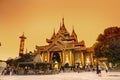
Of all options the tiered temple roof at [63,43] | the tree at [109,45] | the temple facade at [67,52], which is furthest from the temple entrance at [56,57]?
the tree at [109,45]

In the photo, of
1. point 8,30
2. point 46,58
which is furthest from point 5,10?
point 46,58

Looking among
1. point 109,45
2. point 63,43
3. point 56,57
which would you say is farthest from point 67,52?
point 109,45

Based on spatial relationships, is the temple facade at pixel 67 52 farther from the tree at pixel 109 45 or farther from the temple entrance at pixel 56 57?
the tree at pixel 109 45

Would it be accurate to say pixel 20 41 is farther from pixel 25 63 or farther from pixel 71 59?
pixel 25 63

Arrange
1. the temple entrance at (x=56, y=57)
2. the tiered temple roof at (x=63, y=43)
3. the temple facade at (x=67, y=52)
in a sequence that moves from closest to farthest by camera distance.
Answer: the temple facade at (x=67, y=52) < the tiered temple roof at (x=63, y=43) < the temple entrance at (x=56, y=57)

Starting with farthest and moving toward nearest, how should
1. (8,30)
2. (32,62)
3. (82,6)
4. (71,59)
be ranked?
(71,59) < (8,30) < (82,6) < (32,62)

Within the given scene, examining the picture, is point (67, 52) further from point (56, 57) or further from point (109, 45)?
point (109, 45)

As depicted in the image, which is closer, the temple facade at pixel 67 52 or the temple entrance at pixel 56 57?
the temple facade at pixel 67 52

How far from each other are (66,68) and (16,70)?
515 centimetres

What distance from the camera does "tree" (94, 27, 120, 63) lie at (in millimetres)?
12523

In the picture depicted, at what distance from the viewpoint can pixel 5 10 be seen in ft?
36.4

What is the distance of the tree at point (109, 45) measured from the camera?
1252 cm

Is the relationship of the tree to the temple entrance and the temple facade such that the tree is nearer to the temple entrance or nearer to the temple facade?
the temple facade

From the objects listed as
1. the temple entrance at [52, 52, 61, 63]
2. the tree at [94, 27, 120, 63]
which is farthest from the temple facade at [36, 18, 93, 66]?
the tree at [94, 27, 120, 63]
